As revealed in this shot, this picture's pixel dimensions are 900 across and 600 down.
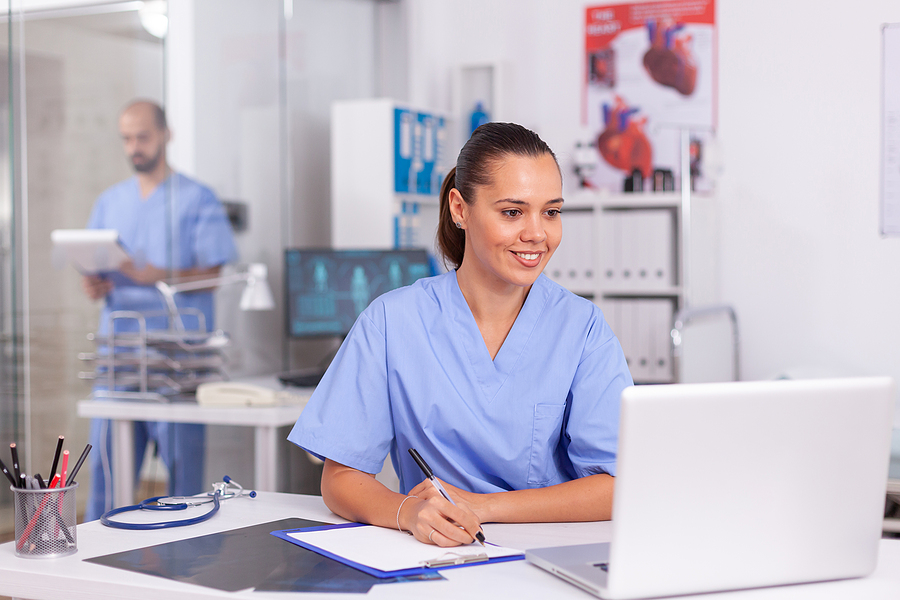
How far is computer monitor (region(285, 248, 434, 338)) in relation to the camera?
3.20 m

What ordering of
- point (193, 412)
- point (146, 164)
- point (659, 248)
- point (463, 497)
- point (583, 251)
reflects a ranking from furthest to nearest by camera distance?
point (583, 251) < point (659, 248) < point (146, 164) < point (193, 412) < point (463, 497)

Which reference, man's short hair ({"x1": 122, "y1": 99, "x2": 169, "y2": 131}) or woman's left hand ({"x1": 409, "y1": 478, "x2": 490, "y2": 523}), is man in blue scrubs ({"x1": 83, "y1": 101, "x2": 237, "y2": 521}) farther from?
woman's left hand ({"x1": 409, "y1": 478, "x2": 490, "y2": 523})

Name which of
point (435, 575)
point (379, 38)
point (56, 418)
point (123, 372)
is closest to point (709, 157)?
point (379, 38)

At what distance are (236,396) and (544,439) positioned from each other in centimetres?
150

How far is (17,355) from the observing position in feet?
9.14

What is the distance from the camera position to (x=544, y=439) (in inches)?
59.5

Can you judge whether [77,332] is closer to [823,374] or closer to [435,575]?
[435,575]

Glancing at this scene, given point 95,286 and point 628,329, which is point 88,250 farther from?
point 628,329

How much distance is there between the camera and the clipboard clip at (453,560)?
1134 millimetres

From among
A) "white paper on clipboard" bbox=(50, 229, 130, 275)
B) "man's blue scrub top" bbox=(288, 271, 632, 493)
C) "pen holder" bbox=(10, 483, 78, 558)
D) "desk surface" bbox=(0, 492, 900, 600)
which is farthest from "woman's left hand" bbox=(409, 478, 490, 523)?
"white paper on clipboard" bbox=(50, 229, 130, 275)

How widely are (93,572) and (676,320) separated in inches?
89.1

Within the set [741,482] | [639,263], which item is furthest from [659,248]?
[741,482]

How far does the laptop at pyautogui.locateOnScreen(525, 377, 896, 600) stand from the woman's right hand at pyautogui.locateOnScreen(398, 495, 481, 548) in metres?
0.20

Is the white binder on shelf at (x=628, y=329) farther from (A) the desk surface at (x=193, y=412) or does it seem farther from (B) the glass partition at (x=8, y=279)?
(B) the glass partition at (x=8, y=279)
